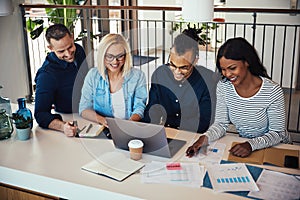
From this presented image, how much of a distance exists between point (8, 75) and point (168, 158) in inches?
102

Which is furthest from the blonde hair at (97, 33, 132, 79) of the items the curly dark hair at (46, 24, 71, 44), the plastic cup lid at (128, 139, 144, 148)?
the plastic cup lid at (128, 139, 144, 148)

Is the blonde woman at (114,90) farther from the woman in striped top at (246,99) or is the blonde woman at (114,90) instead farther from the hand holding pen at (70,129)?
the woman in striped top at (246,99)

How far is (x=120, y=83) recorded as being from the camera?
2.21 metres

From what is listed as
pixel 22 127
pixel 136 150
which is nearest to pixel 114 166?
pixel 136 150

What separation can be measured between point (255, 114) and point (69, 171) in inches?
37.5

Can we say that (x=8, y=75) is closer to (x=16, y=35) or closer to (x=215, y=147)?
(x=16, y=35)

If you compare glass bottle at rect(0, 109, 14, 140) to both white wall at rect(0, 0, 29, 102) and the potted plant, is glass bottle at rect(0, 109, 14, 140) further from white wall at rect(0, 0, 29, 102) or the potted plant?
white wall at rect(0, 0, 29, 102)

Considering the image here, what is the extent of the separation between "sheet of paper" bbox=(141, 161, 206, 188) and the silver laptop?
73 millimetres

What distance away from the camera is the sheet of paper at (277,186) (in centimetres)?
132

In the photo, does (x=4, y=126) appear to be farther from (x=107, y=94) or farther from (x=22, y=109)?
(x=107, y=94)

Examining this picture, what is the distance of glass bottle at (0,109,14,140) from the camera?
1.82 metres

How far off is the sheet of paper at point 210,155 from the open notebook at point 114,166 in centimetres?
23

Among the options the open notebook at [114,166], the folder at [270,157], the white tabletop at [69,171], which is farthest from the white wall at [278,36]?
the open notebook at [114,166]

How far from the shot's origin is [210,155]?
65.2 inches
